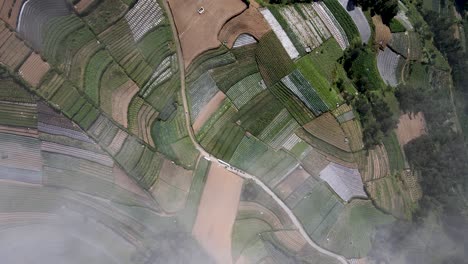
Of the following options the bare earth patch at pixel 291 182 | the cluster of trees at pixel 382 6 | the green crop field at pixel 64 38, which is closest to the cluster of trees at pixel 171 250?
the bare earth patch at pixel 291 182

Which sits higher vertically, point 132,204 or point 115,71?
point 115,71

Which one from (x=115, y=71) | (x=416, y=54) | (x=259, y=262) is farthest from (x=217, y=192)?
(x=416, y=54)

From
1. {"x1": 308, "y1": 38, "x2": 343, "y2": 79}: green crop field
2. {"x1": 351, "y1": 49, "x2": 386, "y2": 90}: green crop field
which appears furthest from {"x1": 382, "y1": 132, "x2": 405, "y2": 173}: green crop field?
{"x1": 308, "y1": 38, "x2": 343, "y2": 79}: green crop field

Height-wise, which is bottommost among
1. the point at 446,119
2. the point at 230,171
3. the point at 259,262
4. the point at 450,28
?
the point at 446,119

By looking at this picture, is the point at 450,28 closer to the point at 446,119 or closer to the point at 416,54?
the point at 416,54

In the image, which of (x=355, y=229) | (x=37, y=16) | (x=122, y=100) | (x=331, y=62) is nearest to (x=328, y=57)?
(x=331, y=62)

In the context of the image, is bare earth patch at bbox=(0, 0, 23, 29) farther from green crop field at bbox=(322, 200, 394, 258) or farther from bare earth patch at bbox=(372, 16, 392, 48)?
bare earth patch at bbox=(372, 16, 392, 48)

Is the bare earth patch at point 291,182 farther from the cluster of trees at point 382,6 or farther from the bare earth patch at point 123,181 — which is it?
the cluster of trees at point 382,6

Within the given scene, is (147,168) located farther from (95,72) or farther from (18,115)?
(18,115)

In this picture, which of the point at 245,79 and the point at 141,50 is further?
the point at 245,79
